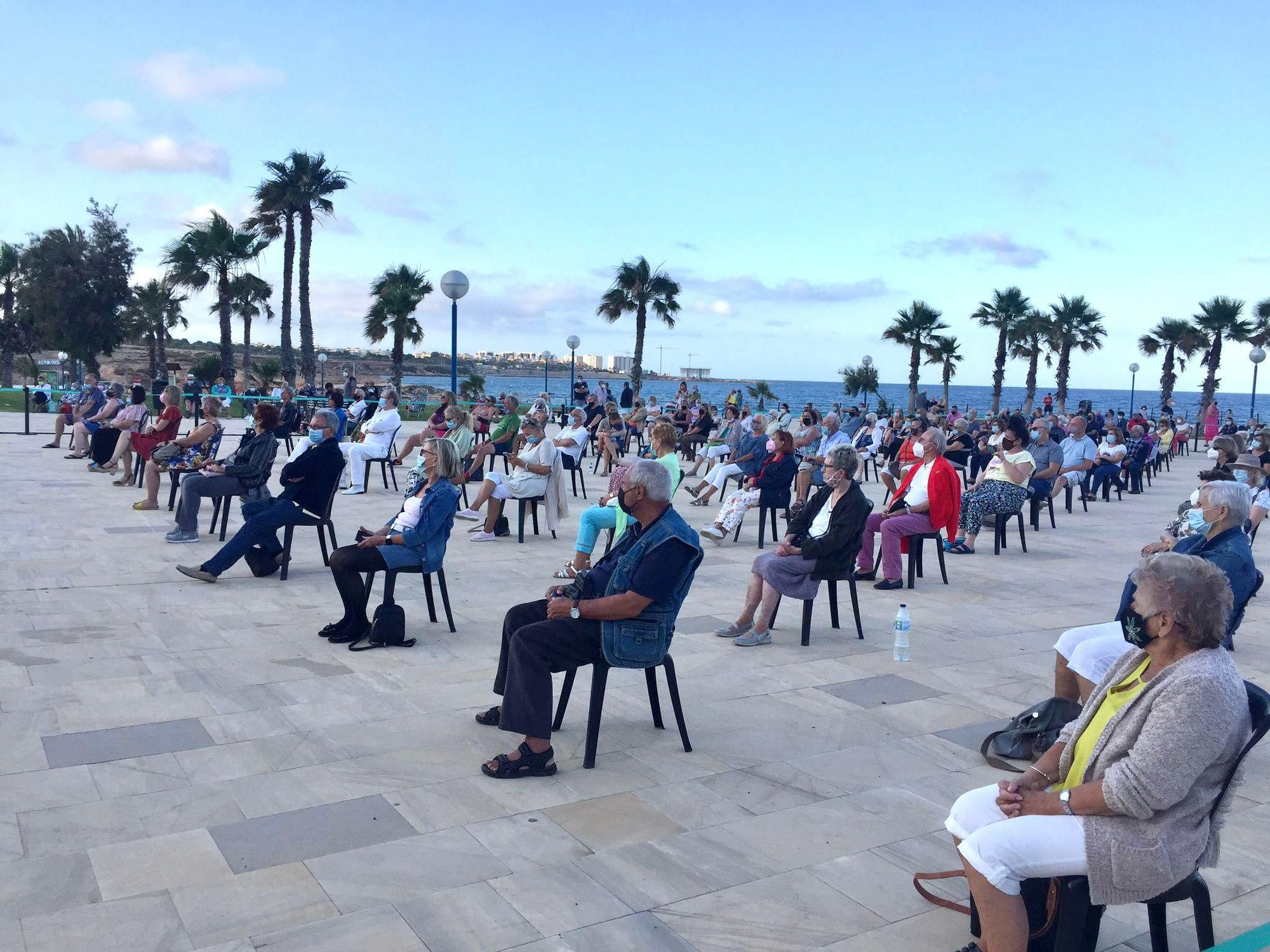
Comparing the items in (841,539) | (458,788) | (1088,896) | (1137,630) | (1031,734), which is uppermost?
(1137,630)

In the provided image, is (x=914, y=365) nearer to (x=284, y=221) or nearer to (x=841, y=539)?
(x=284, y=221)

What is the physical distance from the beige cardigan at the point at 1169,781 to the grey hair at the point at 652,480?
6.81 feet

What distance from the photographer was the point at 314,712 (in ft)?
15.6

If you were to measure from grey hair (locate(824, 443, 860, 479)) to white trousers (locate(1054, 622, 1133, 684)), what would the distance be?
83.2 inches

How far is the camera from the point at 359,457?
13.0m

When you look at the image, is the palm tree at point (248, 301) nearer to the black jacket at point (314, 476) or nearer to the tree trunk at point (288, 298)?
the tree trunk at point (288, 298)

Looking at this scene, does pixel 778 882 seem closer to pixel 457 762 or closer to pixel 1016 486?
pixel 457 762

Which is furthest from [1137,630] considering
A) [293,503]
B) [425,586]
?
[293,503]

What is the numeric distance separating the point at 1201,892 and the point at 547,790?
219 centimetres

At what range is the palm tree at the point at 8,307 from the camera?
3812 centimetres

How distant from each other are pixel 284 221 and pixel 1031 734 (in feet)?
111

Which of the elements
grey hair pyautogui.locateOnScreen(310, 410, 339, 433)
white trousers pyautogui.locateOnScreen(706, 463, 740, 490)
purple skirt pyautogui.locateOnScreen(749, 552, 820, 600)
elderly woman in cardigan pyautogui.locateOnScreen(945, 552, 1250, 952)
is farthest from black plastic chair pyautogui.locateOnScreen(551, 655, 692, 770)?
white trousers pyautogui.locateOnScreen(706, 463, 740, 490)

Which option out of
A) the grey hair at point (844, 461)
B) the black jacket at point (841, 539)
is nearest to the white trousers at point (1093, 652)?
the black jacket at point (841, 539)

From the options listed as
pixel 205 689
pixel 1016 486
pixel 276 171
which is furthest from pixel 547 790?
pixel 276 171
